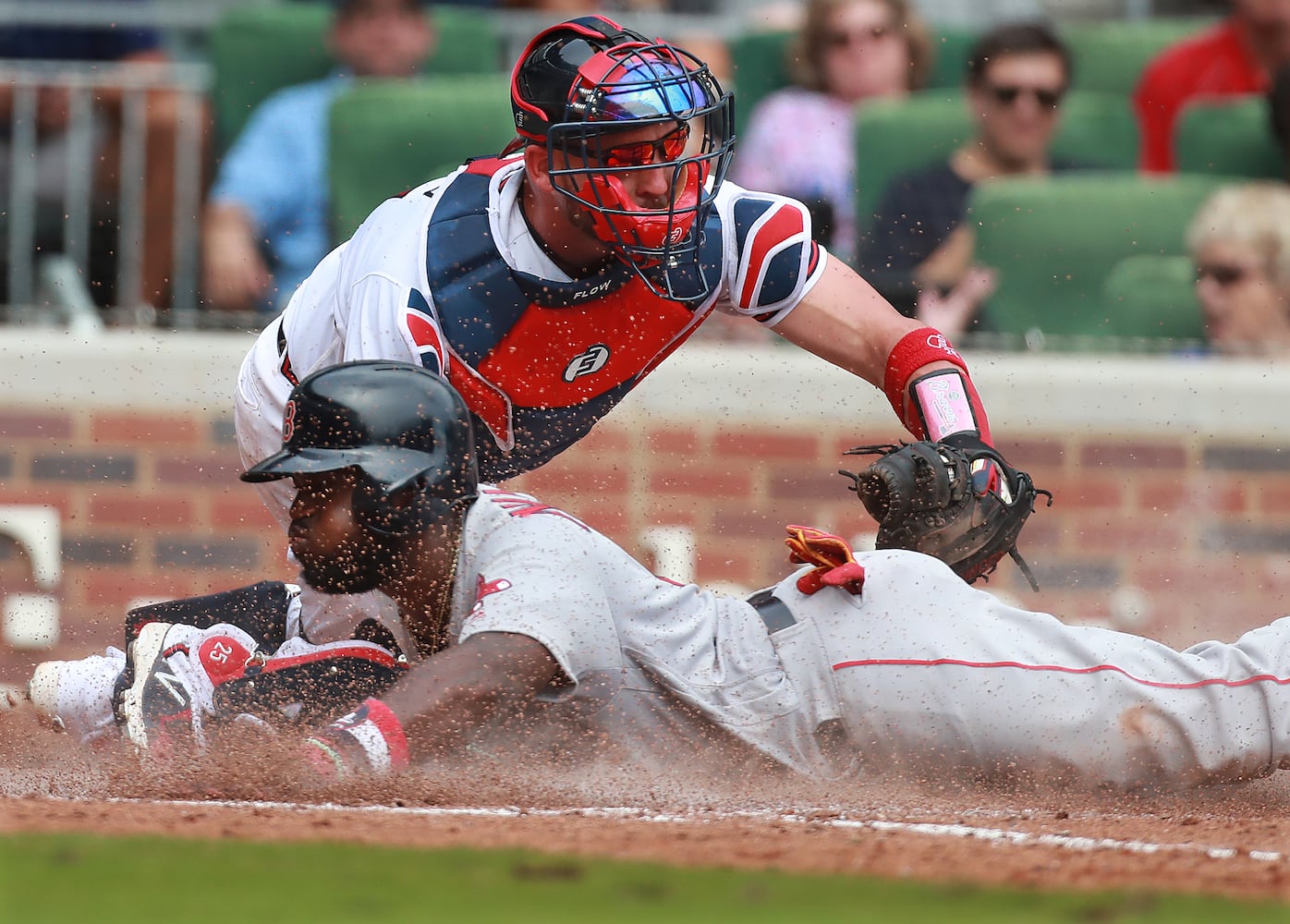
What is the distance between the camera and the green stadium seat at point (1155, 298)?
23.1 feet

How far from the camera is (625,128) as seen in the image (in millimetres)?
4328

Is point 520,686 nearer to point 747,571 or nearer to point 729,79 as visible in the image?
point 747,571

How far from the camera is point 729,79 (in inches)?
307

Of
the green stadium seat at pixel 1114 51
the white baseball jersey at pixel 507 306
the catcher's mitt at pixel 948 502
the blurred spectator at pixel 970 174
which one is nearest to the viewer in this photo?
the catcher's mitt at pixel 948 502

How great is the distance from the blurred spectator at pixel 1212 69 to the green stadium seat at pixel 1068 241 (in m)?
0.67

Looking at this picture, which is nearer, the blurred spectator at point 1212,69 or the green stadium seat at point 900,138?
the green stadium seat at point 900,138

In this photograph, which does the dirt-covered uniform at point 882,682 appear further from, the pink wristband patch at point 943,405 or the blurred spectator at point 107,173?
the blurred spectator at point 107,173

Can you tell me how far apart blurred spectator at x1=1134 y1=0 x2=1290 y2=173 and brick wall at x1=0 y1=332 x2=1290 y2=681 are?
129 cm

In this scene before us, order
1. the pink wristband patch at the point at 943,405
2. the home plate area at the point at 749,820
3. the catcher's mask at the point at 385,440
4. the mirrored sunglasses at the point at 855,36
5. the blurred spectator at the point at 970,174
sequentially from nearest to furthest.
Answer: the home plate area at the point at 749,820, the catcher's mask at the point at 385,440, the pink wristband patch at the point at 943,405, the blurred spectator at the point at 970,174, the mirrored sunglasses at the point at 855,36

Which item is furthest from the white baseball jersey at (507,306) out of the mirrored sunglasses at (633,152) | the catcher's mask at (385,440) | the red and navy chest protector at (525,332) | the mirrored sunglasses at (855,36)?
the mirrored sunglasses at (855,36)

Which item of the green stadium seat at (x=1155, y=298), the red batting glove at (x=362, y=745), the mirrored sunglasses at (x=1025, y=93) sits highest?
the mirrored sunglasses at (x=1025, y=93)

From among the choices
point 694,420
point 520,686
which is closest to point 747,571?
point 694,420

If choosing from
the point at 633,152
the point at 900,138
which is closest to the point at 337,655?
the point at 633,152

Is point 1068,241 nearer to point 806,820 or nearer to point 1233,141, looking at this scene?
point 1233,141
